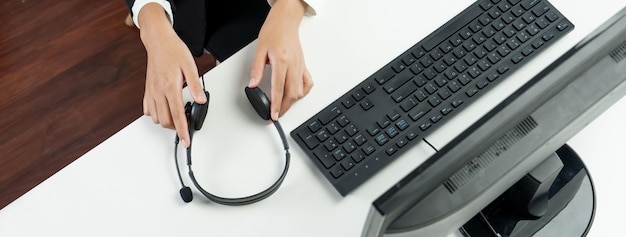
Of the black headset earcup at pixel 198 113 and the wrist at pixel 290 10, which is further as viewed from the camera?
the wrist at pixel 290 10

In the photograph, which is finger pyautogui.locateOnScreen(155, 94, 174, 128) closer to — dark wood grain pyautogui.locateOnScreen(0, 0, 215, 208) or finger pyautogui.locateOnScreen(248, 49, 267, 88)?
finger pyautogui.locateOnScreen(248, 49, 267, 88)

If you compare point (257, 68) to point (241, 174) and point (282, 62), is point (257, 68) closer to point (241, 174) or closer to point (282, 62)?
point (282, 62)

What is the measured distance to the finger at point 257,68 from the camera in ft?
3.42

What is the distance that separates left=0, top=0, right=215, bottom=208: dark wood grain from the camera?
5.85 ft

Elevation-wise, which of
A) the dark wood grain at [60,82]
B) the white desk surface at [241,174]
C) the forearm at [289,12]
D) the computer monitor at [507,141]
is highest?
the computer monitor at [507,141]

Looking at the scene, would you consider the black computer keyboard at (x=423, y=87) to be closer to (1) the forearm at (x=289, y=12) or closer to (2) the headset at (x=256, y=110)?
Answer: (2) the headset at (x=256, y=110)

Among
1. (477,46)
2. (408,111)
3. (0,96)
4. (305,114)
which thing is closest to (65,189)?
(305,114)

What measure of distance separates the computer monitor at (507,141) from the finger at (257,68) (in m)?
0.41

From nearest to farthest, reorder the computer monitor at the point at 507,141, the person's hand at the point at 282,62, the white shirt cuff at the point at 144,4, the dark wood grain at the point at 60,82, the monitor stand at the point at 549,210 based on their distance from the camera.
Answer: the computer monitor at the point at 507,141 → the monitor stand at the point at 549,210 → the person's hand at the point at 282,62 → the white shirt cuff at the point at 144,4 → the dark wood grain at the point at 60,82

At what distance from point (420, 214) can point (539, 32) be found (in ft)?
1.79

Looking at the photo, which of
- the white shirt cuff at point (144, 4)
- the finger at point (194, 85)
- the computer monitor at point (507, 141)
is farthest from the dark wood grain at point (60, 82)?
the computer monitor at point (507, 141)

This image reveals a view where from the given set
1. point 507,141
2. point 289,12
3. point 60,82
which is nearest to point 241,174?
point 289,12

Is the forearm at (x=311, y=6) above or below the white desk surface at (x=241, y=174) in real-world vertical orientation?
above

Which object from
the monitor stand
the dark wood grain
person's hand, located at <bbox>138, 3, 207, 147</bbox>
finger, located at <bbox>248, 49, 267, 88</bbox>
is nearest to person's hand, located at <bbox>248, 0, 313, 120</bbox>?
finger, located at <bbox>248, 49, 267, 88</bbox>
